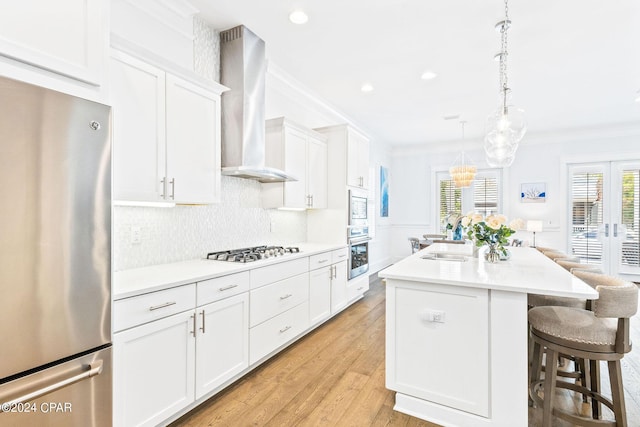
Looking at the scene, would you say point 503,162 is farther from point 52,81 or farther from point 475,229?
point 52,81

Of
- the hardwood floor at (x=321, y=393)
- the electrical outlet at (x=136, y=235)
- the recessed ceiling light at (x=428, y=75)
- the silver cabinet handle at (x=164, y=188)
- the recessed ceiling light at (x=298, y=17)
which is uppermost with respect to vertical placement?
the recessed ceiling light at (x=298, y=17)

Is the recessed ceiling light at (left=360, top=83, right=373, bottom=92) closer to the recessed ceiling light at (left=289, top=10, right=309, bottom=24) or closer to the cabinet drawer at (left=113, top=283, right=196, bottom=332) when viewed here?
the recessed ceiling light at (left=289, top=10, right=309, bottom=24)

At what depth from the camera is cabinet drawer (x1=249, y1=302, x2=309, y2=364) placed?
2500 millimetres

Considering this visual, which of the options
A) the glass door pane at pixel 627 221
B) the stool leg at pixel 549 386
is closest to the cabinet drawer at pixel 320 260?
the stool leg at pixel 549 386

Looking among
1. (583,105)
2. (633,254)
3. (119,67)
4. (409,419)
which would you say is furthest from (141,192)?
(633,254)

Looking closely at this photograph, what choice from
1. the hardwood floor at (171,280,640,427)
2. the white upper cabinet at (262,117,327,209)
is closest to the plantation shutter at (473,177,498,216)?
the hardwood floor at (171,280,640,427)

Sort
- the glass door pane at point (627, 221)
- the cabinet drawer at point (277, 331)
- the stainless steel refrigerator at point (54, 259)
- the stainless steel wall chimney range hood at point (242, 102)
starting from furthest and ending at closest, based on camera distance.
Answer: the glass door pane at point (627, 221) → the stainless steel wall chimney range hood at point (242, 102) → the cabinet drawer at point (277, 331) → the stainless steel refrigerator at point (54, 259)

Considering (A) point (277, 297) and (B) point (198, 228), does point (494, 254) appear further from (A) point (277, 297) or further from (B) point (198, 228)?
(B) point (198, 228)

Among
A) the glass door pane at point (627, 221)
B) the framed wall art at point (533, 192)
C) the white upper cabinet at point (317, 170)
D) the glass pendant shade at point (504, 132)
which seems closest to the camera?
the glass pendant shade at point (504, 132)

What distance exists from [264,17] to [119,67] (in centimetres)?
139

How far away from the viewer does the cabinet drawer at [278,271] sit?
2518 mm

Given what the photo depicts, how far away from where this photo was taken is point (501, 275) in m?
2.00

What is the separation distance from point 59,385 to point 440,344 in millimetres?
1901

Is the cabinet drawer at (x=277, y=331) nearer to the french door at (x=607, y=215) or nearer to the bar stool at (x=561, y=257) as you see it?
the bar stool at (x=561, y=257)
